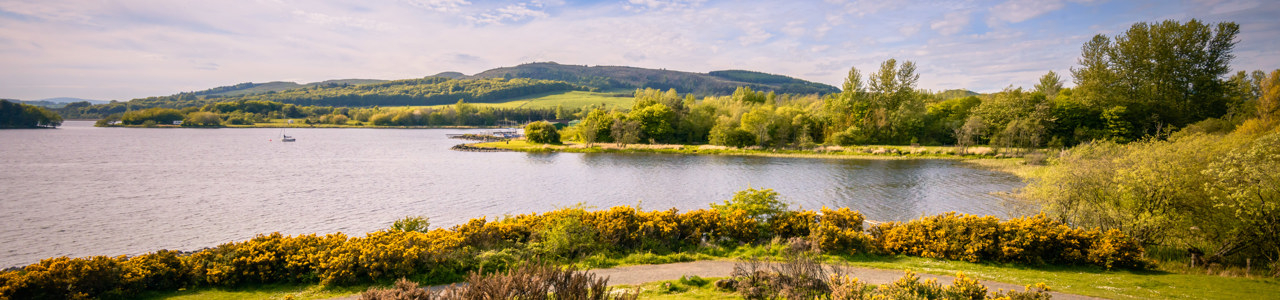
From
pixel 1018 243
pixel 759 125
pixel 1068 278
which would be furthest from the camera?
pixel 759 125

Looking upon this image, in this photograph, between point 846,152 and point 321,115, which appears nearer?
point 846,152

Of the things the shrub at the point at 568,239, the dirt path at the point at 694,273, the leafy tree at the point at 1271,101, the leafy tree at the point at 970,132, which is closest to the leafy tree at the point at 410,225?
the shrub at the point at 568,239

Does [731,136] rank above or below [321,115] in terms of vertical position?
below

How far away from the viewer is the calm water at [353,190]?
2238 cm

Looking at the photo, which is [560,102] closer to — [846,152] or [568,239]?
[846,152]

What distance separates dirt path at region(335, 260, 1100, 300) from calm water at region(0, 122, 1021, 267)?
592 inches

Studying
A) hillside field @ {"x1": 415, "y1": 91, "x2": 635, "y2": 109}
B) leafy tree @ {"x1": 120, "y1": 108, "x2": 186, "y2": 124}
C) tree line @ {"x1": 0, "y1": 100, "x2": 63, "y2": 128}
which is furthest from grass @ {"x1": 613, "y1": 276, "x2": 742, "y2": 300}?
leafy tree @ {"x1": 120, "y1": 108, "x2": 186, "y2": 124}

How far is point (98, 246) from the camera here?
62.4ft

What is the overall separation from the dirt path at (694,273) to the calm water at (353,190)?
49.3 ft

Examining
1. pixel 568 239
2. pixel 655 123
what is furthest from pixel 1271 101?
pixel 655 123

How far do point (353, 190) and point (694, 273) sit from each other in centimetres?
3112

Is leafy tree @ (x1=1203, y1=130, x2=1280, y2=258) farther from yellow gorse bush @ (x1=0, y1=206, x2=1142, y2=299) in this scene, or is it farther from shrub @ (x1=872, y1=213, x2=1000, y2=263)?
shrub @ (x1=872, y1=213, x2=1000, y2=263)

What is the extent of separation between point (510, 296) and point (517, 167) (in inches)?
1859

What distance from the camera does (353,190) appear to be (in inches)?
1362
